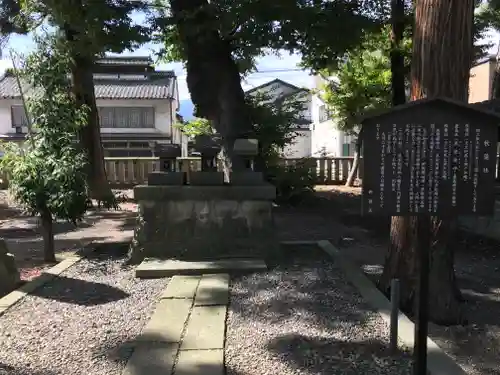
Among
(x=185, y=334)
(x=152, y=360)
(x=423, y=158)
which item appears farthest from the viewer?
(x=185, y=334)

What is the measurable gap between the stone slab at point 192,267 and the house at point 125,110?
23.7 metres

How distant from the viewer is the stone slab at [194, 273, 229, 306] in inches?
183

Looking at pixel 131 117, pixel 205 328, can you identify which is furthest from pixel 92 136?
pixel 131 117

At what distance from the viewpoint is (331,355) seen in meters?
3.43

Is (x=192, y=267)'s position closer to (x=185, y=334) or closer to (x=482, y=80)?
(x=185, y=334)

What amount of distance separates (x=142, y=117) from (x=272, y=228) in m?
26.1

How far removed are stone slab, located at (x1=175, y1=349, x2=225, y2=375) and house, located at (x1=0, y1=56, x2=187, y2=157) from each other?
85.9 feet

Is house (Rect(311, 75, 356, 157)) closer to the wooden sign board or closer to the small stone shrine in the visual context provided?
the small stone shrine

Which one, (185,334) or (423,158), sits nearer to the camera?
(423,158)

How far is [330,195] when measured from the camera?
1483 centimetres

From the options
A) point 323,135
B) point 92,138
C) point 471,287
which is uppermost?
point 323,135

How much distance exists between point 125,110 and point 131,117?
592mm

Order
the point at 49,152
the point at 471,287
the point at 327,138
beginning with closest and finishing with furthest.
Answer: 1. the point at 471,287
2. the point at 49,152
3. the point at 327,138

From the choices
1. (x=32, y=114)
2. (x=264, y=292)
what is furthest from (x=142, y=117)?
(x=264, y=292)
